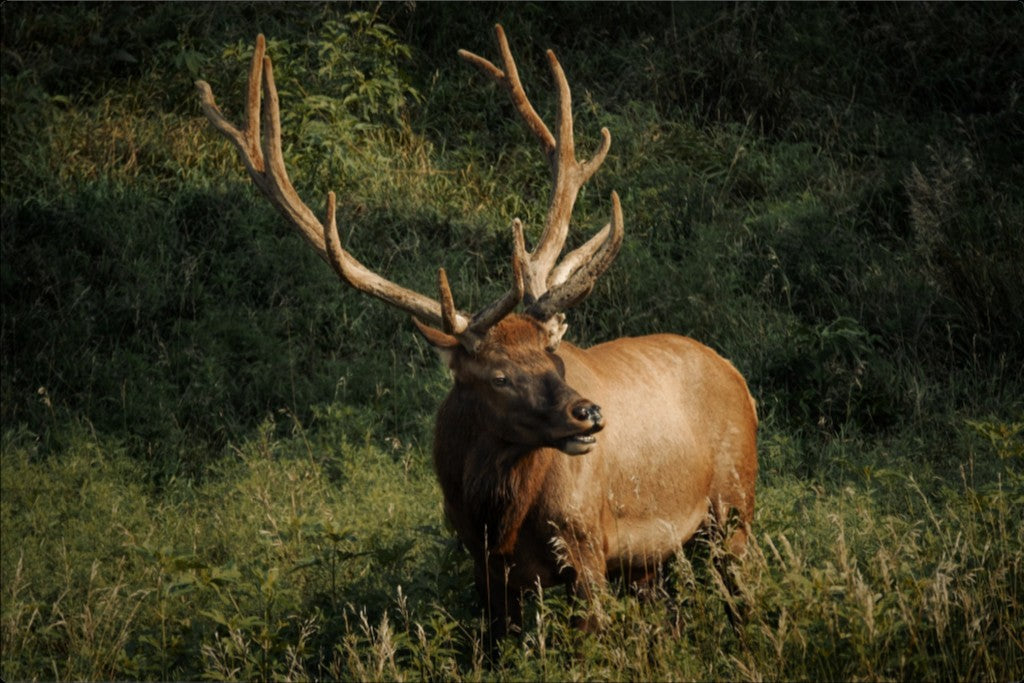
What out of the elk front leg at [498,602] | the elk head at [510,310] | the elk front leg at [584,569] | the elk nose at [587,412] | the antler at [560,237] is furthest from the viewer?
the antler at [560,237]

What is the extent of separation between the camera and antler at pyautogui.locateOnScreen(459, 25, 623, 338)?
5836 mm

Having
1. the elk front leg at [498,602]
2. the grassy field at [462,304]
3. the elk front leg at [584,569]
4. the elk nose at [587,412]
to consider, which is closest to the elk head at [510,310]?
the elk nose at [587,412]

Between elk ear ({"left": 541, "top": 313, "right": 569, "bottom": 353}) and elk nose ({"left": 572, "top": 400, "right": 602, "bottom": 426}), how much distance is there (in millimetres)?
574

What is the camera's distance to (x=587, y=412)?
5.21 m

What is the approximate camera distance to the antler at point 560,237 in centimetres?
584

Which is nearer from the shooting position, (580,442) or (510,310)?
(580,442)

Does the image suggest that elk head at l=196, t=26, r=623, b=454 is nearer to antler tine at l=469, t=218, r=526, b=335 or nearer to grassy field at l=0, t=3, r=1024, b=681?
antler tine at l=469, t=218, r=526, b=335

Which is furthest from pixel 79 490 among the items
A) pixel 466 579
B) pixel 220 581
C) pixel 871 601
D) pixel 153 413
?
pixel 871 601

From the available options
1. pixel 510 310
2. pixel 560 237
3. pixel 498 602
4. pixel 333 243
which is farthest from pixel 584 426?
pixel 560 237

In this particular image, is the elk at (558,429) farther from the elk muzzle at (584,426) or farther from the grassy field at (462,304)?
the grassy field at (462,304)

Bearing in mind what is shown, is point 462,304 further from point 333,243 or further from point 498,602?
point 498,602

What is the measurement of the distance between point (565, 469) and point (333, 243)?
4.58 ft

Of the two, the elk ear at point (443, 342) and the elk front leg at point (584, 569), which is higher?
the elk ear at point (443, 342)

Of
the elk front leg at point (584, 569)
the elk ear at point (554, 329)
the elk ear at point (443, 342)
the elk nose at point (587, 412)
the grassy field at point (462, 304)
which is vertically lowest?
the grassy field at point (462, 304)
